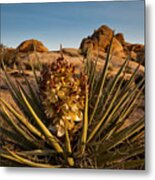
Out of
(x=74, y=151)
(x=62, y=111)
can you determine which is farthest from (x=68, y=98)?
(x=74, y=151)

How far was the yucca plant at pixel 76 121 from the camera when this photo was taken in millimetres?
2740

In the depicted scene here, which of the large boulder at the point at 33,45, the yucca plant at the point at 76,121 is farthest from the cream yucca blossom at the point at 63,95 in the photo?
the large boulder at the point at 33,45

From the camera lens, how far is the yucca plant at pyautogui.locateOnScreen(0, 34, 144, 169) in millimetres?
2740

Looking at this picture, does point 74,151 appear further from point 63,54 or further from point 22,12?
point 22,12

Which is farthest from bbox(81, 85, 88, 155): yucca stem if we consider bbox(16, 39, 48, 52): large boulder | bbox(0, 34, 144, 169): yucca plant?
bbox(16, 39, 48, 52): large boulder

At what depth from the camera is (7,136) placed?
2822mm

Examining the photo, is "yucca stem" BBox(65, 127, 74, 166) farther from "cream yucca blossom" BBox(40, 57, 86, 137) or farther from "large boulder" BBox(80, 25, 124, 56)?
"large boulder" BBox(80, 25, 124, 56)

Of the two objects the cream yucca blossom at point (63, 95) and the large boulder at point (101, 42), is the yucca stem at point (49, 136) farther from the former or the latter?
the large boulder at point (101, 42)

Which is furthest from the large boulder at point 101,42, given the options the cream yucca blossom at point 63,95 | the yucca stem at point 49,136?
the yucca stem at point 49,136

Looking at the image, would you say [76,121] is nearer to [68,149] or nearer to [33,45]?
[68,149]

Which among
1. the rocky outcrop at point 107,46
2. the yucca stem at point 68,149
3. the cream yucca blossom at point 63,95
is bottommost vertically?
the yucca stem at point 68,149

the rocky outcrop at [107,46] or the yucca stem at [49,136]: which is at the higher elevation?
the rocky outcrop at [107,46]

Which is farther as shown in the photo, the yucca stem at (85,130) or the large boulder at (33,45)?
A: the large boulder at (33,45)

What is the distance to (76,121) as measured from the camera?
9.11 feet
